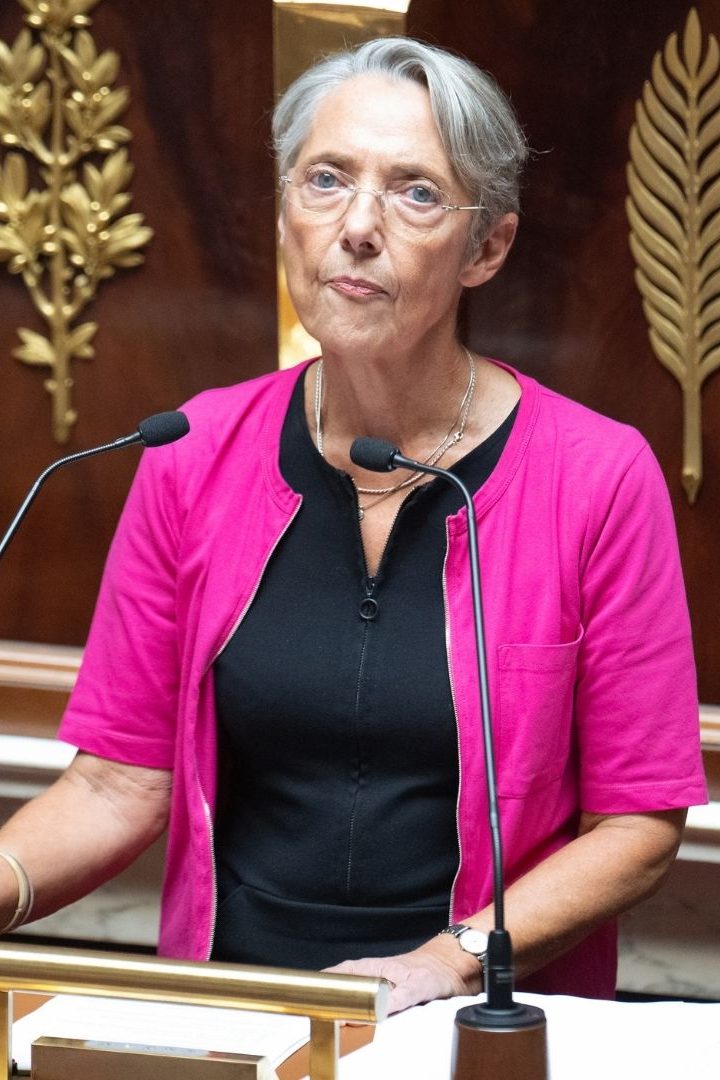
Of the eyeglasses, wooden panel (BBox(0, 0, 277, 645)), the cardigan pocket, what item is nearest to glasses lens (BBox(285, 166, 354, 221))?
the eyeglasses

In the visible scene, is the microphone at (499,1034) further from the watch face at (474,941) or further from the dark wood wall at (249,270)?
the dark wood wall at (249,270)

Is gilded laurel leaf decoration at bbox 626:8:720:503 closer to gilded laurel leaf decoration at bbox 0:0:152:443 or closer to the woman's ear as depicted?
the woman's ear

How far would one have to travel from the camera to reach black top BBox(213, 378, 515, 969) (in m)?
1.69

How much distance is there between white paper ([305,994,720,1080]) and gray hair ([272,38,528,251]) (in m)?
0.84

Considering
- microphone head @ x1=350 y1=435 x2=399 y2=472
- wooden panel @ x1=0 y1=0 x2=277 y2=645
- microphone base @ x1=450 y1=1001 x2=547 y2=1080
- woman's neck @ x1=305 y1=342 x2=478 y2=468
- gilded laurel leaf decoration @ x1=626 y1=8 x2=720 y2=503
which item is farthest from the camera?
wooden panel @ x1=0 y1=0 x2=277 y2=645

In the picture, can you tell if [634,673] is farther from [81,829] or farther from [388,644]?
[81,829]

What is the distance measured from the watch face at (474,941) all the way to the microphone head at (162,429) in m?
0.54

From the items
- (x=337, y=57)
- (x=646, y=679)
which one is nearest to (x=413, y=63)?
(x=337, y=57)

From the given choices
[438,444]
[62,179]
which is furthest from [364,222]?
[62,179]

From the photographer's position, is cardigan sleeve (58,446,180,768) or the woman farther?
cardigan sleeve (58,446,180,768)

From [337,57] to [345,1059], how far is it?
106cm

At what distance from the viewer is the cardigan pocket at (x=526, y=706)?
1672mm

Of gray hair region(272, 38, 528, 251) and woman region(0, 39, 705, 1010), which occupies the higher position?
gray hair region(272, 38, 528, 251)

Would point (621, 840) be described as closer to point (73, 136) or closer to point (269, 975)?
point (269, 975)
